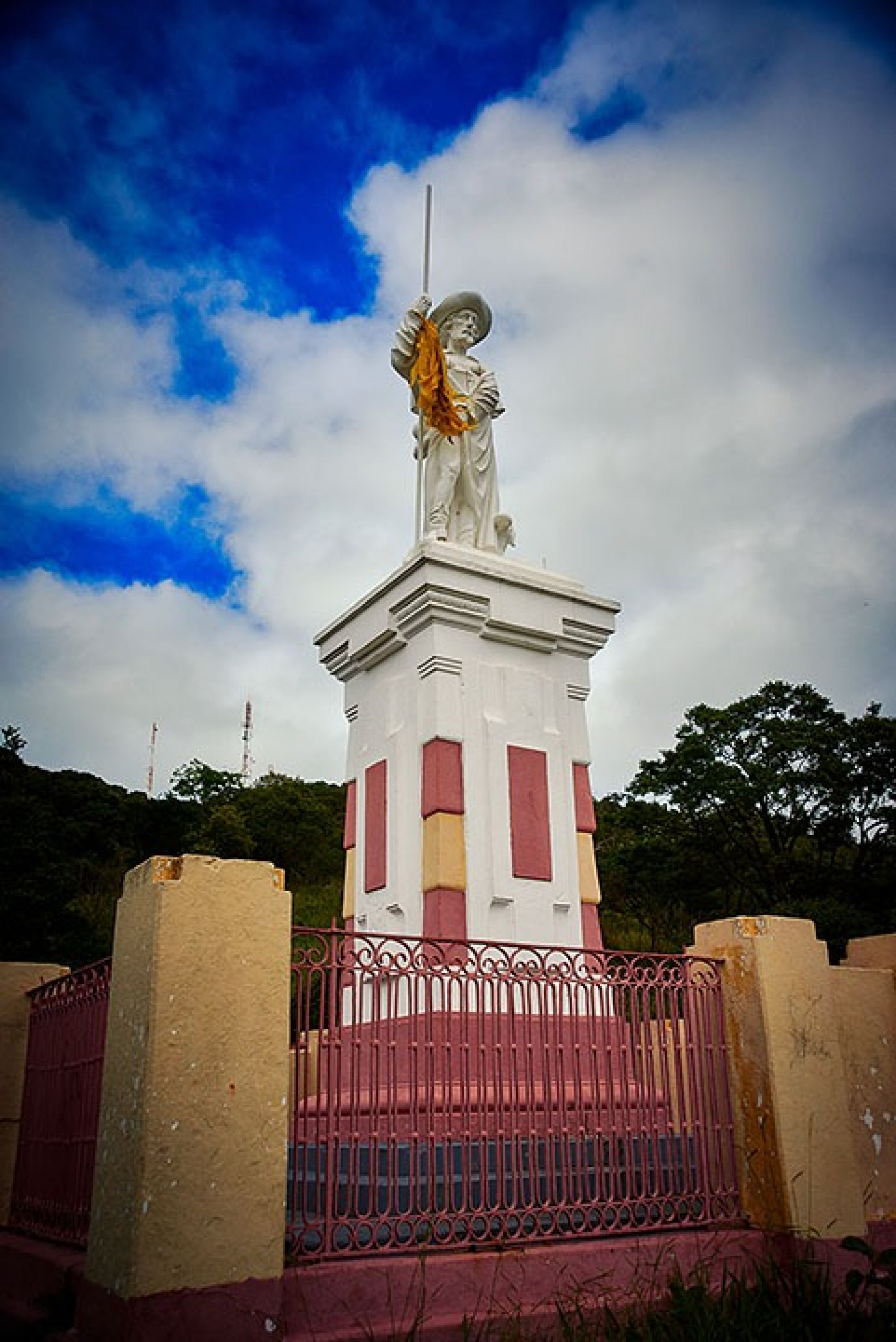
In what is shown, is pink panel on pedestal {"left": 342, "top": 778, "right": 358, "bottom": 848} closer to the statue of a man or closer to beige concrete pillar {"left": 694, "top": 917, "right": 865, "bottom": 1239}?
the statue of a man

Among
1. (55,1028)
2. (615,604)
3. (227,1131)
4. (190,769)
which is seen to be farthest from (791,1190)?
(190,769)

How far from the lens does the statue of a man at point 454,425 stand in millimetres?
8617

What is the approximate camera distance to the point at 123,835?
91.4 feet

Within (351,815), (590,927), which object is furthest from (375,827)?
(590,927)

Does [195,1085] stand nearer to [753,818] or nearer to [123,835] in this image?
[753,818]

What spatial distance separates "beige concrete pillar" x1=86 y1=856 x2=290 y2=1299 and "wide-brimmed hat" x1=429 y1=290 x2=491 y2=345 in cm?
625

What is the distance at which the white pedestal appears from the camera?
7086 millimetres

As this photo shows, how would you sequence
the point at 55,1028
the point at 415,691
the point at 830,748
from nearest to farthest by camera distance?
1. the point at 55,1028
2. the point at 415,691
3. the point at 830,748

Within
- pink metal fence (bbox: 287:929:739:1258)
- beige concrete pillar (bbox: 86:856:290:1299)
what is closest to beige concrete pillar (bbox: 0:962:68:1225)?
pink metal fence (bbox: 287:929:739:1258)

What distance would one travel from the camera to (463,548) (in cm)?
806

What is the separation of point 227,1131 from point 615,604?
5.36 metres

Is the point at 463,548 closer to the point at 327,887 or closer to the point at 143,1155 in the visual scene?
the point at 143,1155

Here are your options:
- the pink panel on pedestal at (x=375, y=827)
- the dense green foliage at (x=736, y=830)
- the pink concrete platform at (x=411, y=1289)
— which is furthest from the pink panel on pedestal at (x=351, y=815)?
the dense green foliage at (x=736, y=830)

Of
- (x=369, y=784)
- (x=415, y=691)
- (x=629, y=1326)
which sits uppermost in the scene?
(x=415, y=691)
